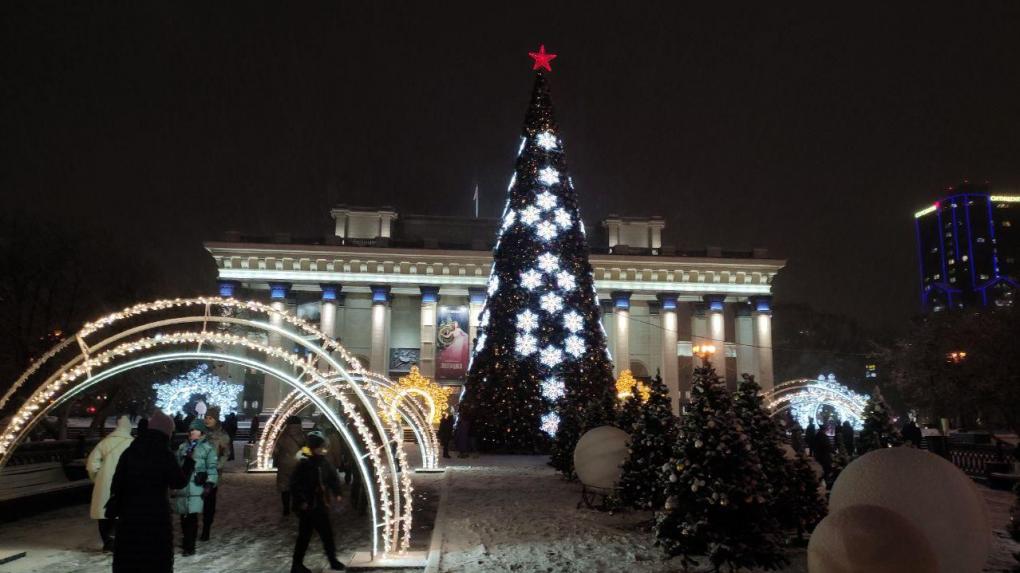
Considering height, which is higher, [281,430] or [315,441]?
[315,441]

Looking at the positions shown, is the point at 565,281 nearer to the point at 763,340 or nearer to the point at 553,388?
the point at 553,388

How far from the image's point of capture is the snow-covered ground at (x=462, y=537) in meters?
8.38

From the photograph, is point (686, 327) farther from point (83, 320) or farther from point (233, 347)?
point (83, 320)

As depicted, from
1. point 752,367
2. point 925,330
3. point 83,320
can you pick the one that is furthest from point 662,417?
point 752,367

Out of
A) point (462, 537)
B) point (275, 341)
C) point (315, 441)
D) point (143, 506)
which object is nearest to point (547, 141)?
point (462, 537)

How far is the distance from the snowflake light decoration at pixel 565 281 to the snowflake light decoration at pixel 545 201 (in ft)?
7.34

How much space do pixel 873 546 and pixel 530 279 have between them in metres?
17.3

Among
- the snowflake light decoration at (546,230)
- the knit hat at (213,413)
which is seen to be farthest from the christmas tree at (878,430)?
the snowflake light decoration at (546,230)

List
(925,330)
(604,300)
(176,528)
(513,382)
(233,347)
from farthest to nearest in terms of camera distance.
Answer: (604,300), (233,347), (925,330), (513,382), (176,528)

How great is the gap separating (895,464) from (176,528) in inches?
401

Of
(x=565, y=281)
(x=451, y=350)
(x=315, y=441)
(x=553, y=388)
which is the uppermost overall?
(x=565, y=281)

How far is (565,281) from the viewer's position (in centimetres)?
2241

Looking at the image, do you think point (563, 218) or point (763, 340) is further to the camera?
point (763, 340)

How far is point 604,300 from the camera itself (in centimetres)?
6003
